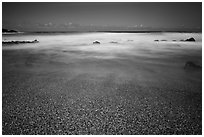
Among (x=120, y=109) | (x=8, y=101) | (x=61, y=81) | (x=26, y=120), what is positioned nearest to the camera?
(x=26, y=120)

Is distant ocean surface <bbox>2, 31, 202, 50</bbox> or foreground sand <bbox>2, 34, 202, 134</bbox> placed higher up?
distant ocean surface <bbox>2, 31, 202, 50</bbox>

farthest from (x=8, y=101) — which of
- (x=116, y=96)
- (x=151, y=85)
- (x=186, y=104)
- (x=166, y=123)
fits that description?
(x=186, y=104)

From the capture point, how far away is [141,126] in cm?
234

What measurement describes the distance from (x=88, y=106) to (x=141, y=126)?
0.99 metres

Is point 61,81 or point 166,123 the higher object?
point 61,81

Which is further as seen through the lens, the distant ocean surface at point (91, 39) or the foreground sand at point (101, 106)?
the distant ocean surface at point (91, 39)

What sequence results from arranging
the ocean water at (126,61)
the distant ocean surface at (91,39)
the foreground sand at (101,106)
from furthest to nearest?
the distant ocean surface at (91,39) → the ocean water at (126,61) → the foreground sand at (101,106)

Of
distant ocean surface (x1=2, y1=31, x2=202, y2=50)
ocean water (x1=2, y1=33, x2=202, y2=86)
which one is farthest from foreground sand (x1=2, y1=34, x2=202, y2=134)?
distant ocean surface (x1=2, y1=31, x2=202, y2=50)

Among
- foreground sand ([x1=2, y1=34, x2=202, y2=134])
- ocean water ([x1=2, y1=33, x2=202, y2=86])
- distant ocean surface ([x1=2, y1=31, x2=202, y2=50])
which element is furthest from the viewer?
distant ocean surface ([x1=2, y1=31, x2=202, y2=50])

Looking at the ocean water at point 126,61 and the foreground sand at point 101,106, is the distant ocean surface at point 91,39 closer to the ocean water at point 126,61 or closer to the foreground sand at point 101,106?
the ocean water at point 126,61

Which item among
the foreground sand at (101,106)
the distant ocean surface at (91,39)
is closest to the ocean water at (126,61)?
the foreground sand at (101,106)

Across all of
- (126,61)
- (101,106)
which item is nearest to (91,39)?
(126,61)

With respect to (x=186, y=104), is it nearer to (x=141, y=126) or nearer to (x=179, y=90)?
(x=179, y=90)

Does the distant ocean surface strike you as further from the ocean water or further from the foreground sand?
the foreground sand
